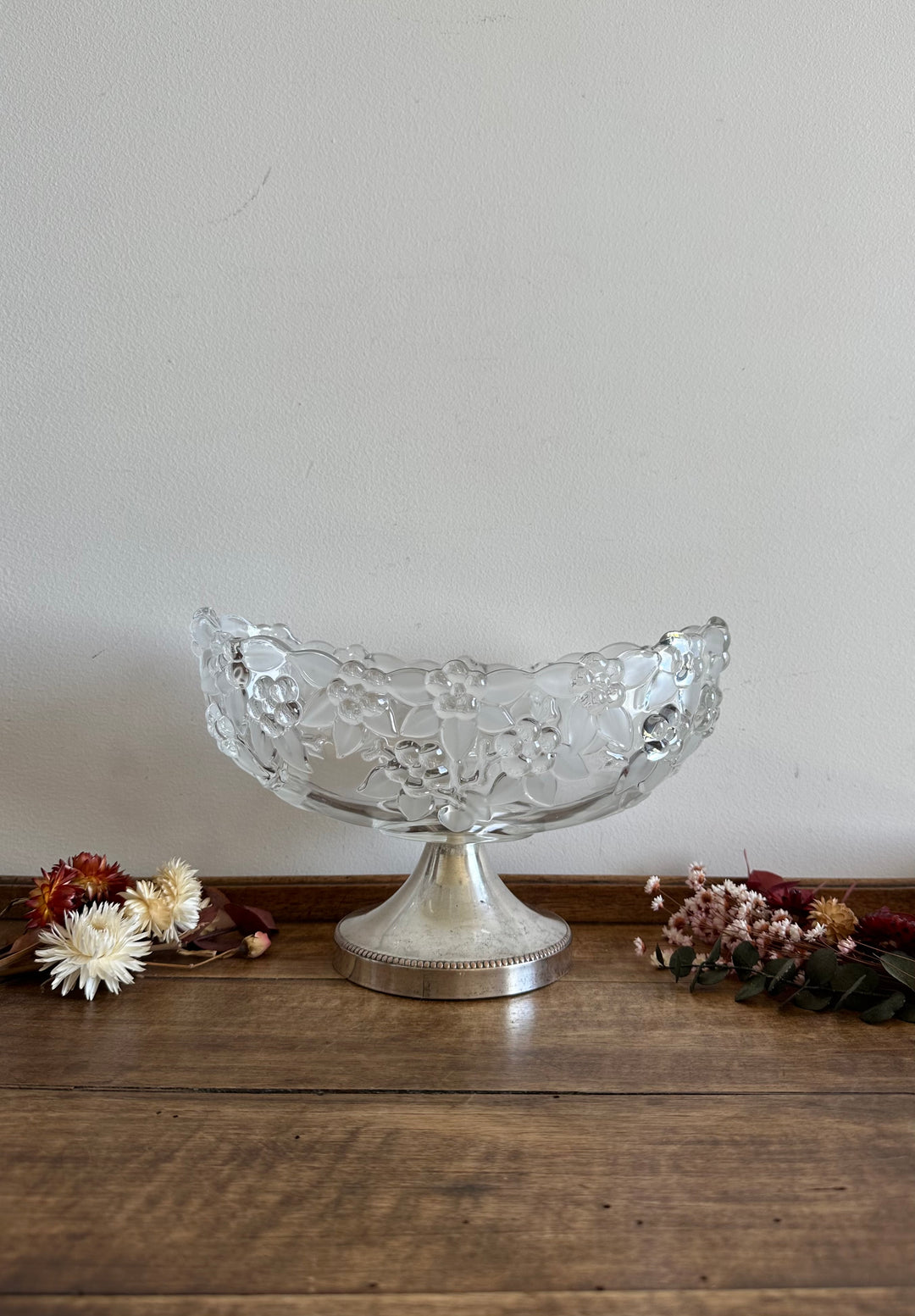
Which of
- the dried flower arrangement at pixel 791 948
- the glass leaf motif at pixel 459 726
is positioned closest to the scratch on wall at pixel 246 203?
the glass leaf motif at pixel 459 726

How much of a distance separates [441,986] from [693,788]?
339mm

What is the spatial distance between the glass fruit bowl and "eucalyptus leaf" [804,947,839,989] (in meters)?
0.17

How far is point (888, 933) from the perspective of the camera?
77cm

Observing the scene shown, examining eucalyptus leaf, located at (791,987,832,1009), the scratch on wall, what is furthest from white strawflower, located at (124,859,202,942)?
the scratch on wall

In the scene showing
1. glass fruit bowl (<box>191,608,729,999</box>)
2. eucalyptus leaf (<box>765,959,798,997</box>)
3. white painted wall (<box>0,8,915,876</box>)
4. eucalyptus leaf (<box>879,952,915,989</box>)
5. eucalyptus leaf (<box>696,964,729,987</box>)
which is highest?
white painted wall (<box>0,8,915,876</box>)

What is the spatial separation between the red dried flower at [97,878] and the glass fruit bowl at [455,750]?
0.15 meters

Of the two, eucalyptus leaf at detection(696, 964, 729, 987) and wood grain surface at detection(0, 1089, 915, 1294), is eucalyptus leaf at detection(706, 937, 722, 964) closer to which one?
eucalyptus leaf at detection(696, 964, 729, 987)

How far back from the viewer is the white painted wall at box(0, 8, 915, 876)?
0.90 m

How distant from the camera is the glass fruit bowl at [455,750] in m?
0.68

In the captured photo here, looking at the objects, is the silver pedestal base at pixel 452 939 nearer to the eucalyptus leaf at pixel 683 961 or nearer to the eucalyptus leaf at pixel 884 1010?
the eucalyptus leaf at pixel 683 961

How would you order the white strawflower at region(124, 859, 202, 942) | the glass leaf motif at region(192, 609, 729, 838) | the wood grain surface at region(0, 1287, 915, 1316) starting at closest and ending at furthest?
the wood grain surface at region(0, 1287, 915, 1316) → the glass leaf motif at region(192, 609, 729, 838) → the white strawflower at region(124, 859, 202, 942)

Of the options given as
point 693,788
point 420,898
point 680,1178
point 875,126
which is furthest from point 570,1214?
point 875,126

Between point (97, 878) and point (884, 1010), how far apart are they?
0.59 meters

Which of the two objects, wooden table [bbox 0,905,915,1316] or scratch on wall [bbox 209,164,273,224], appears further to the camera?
scratch on wall [bbox 209,164,273,224]
